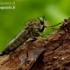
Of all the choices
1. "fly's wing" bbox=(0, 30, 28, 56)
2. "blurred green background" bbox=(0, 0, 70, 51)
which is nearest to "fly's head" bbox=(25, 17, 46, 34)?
"fly's wing" bbox=(0, 30, 28, 56)

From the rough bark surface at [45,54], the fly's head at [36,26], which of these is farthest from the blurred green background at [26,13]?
the rough bark surface at [45,54]

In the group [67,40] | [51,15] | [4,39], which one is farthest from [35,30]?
[4,39]

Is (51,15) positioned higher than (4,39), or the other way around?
(51,15)

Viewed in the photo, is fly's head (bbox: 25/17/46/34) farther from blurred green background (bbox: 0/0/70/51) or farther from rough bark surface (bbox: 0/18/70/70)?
blurred green background (bbox: 0/0/70/51)

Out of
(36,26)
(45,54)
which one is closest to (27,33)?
(36,26)

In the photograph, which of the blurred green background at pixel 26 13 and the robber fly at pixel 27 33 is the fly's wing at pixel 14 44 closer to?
the robber fly at pixel 27 33

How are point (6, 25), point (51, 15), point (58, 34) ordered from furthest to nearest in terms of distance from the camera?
1. point (6, 25)
2. point (51, 15)
3. point (58, 34)

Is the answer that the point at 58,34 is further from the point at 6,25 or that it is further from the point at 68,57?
the point at 6,25
